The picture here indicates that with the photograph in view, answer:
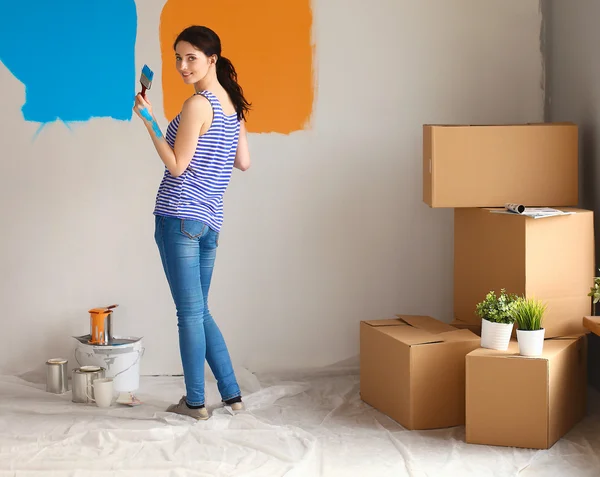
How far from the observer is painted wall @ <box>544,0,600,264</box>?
2822 millimetres

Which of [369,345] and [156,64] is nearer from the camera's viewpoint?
[369,345]

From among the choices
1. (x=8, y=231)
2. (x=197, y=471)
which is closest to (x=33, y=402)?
(x=8, y=231)

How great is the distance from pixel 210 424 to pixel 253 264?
2.82 feet

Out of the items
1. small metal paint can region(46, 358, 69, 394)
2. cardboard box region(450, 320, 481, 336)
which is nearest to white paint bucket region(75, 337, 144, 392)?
small metal paint can region(46, 358, 69, 394)

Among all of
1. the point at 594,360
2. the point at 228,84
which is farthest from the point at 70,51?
the point at 594,360

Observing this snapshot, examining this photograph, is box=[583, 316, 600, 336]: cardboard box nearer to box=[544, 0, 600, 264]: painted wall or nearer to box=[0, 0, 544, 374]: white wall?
box=[544, 0, 600, 264]: painted wall

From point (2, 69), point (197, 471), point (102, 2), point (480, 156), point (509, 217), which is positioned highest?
point (102, 2)

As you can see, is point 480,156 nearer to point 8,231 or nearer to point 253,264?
point 253,264

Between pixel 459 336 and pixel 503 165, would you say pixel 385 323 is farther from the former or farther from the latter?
pixel 503 165

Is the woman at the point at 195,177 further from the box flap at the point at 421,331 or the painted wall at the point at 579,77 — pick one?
the painted wall at the point at 579,77

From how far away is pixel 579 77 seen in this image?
2943mm

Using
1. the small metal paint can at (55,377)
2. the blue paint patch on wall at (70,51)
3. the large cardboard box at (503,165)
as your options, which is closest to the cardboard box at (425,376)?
the large cardboard box at (503,165)

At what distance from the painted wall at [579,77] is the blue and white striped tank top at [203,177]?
1299 mm

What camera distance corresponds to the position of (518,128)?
8.96ft
